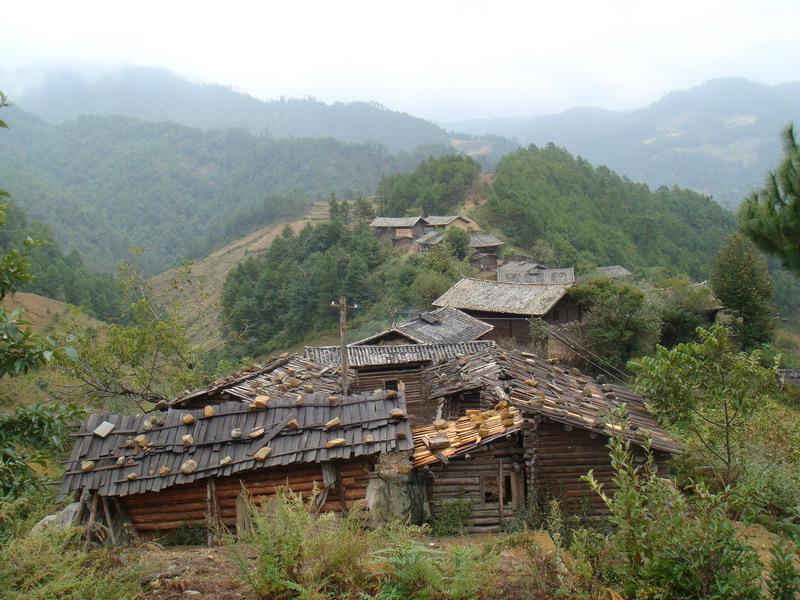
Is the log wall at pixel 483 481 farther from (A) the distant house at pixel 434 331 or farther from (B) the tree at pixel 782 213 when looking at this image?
(A) the distant house at pixel 434 331

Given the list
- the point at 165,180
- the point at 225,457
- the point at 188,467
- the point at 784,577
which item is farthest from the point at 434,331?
the point at 165,180

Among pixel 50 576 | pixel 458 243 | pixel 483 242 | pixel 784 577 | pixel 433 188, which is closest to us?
pixel 784 577

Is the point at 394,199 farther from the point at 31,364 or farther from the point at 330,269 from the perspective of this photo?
the point at 31,364

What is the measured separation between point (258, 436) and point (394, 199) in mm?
74947

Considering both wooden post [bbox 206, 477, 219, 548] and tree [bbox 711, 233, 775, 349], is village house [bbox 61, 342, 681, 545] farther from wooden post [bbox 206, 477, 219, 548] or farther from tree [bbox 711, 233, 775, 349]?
tree [bbox 711, 233, 775, 349]

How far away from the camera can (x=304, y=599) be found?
461 cm

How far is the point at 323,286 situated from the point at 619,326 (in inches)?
1330

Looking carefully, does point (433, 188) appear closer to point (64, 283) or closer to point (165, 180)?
point (64, 283)

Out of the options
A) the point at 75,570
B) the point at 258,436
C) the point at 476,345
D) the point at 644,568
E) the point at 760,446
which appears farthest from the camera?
the point at 476,345

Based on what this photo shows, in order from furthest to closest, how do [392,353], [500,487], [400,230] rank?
[400,230], [392,353], [500,487]

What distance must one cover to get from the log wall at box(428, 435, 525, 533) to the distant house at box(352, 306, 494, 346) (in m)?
16.7

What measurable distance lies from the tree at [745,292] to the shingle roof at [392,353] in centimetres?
2056

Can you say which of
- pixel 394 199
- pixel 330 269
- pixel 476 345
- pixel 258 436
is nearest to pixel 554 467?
pixel 258 436

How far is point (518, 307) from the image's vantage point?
122 feet
